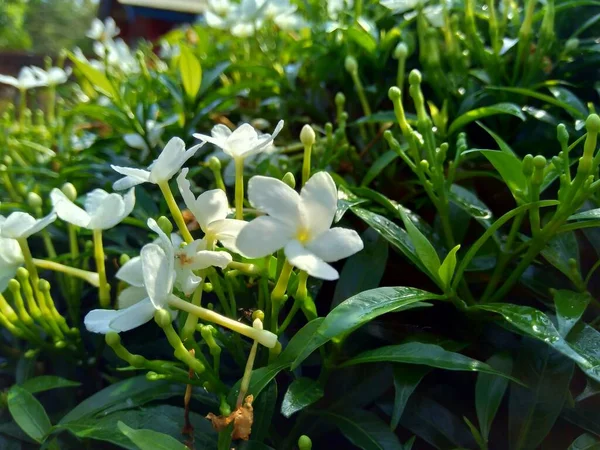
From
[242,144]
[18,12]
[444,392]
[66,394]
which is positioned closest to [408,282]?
[444,392]

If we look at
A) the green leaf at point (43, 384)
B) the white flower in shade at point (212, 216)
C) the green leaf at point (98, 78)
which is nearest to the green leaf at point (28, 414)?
the green leaf at point (43, 384)

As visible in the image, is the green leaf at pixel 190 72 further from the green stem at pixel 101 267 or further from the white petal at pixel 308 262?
the white petal at pixel 308 262

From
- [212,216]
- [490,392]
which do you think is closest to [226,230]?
[212,216]

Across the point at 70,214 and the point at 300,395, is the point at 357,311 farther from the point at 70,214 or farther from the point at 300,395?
the point at 70,214

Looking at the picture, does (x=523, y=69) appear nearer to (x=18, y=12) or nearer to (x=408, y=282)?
(x=408, y=282)

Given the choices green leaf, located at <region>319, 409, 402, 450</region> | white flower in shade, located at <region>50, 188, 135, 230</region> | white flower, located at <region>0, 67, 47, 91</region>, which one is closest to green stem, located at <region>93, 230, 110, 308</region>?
white flower in shade, located at <region>50, 188, 135, 230</region>
